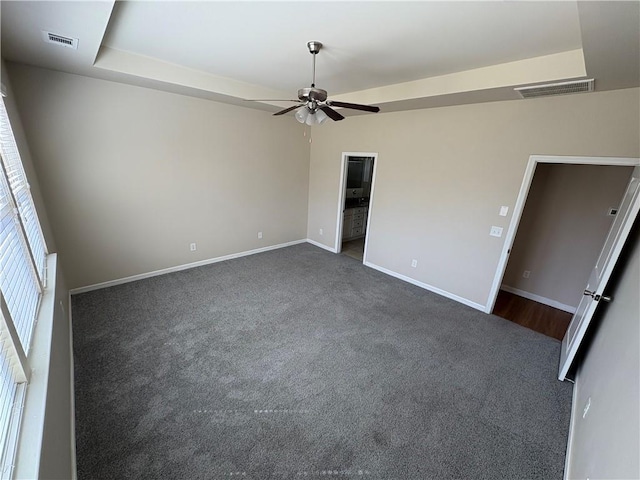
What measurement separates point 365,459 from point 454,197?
3.19 m

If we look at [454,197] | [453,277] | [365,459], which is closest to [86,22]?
[365,459]

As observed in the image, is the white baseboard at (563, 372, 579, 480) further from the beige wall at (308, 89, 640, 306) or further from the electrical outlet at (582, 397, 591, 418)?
the beige wall at (308, 89, 640, 306)

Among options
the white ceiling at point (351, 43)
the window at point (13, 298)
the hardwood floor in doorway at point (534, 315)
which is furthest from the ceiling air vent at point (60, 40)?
the hardwood floor in doorway at point (534, 315)

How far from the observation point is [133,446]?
1730 mm

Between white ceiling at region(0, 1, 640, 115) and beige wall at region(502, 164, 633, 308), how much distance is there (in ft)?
5.58

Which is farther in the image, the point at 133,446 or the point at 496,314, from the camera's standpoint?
the point at 496,314

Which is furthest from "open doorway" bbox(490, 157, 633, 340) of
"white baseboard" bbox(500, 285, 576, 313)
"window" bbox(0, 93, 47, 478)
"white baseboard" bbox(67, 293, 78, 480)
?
"white baseboard" bbox(67, 293, 78, 480)

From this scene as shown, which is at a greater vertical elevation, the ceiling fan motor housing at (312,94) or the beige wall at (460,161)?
the ceiling fan motor housing at (312,94)

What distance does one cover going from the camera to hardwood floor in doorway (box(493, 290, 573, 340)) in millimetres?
3487

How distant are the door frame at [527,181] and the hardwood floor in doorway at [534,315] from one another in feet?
1.51

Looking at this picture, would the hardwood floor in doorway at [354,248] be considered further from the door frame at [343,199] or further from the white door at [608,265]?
the white door at [608,265]

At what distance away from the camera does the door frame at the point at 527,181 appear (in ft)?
8.30

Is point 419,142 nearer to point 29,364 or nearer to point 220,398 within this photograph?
point 220,398

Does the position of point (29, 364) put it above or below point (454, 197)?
below
